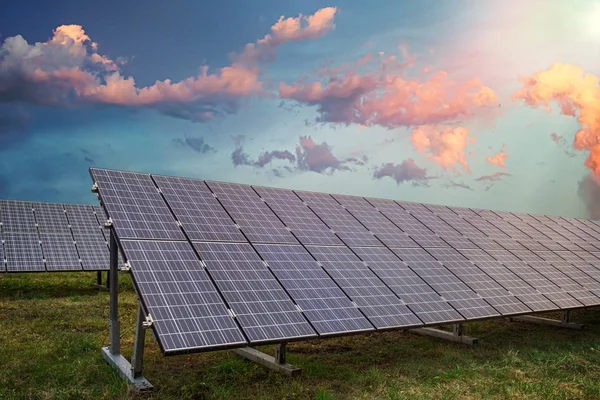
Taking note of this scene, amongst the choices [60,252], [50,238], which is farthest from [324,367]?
[50,238]

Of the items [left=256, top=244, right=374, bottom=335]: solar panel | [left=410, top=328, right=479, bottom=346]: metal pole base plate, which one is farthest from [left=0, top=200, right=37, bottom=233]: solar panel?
[left=410, top=328, right=479, bottom=346]: metal pole base plate

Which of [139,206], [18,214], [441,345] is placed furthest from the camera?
[18,214]

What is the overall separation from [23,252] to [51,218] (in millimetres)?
3547

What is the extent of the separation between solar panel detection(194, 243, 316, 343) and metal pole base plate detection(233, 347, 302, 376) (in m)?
1.56

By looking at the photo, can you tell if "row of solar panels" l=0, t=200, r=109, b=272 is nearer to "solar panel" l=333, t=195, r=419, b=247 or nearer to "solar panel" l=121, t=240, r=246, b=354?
"solar panel" l=333, t=195, r=419, b=247

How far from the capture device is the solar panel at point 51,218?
25.3m

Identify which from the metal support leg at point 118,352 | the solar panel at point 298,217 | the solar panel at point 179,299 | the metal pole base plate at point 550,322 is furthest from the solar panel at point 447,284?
the metal support leg at point 118,352

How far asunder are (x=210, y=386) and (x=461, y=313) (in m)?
6.90

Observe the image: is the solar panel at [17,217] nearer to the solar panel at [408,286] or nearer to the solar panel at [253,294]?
the solar panel at [253,294]

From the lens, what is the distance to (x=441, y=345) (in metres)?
15.4

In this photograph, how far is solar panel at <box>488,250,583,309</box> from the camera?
659 inches

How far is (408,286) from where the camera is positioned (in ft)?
45.6

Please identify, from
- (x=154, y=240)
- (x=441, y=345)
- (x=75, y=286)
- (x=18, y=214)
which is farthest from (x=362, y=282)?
(x=18, y=214)

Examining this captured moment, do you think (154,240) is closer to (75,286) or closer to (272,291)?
(272,291)
